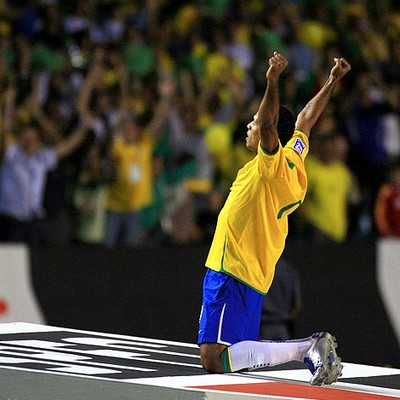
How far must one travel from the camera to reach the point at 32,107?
13414 mm

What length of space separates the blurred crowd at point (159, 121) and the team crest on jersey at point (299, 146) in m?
5.55

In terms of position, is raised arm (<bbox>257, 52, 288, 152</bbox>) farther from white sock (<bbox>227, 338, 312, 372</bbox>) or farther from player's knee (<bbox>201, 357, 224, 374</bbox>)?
player's knee (<bbox>201, 357, 224, 374</bbox>)

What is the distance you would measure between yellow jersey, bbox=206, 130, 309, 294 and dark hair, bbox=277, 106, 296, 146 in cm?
31

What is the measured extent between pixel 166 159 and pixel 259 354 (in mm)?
7239

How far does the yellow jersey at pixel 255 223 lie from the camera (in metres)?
7.19

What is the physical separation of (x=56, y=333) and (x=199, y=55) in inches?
279

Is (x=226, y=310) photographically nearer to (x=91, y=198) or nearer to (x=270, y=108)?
(x=270, y=108)

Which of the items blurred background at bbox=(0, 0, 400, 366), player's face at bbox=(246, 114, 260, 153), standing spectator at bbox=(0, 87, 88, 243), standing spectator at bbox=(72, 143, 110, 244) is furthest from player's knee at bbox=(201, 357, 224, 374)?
standing spectator at bbox=(72, 143, 110, 244)

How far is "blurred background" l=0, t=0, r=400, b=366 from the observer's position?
40.1ft

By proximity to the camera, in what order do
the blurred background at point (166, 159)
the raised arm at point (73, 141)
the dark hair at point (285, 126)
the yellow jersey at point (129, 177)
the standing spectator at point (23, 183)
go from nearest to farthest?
the dark hair at point (285, 126), the blurred background at point (166, 159), the standing spectator at point (23, 183), the raised arm at point (73, 141), the yellow jersey at point (129, 177)

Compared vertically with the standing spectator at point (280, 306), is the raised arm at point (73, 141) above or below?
above

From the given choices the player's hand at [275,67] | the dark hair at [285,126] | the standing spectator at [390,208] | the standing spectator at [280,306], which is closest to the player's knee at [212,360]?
the dark hair at [285,126]

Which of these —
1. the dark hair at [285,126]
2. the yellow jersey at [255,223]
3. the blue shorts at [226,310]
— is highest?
the dark hair at [285,126]

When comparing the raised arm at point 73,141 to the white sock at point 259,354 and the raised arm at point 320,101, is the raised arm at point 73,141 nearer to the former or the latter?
the raised arm at point 320,101
